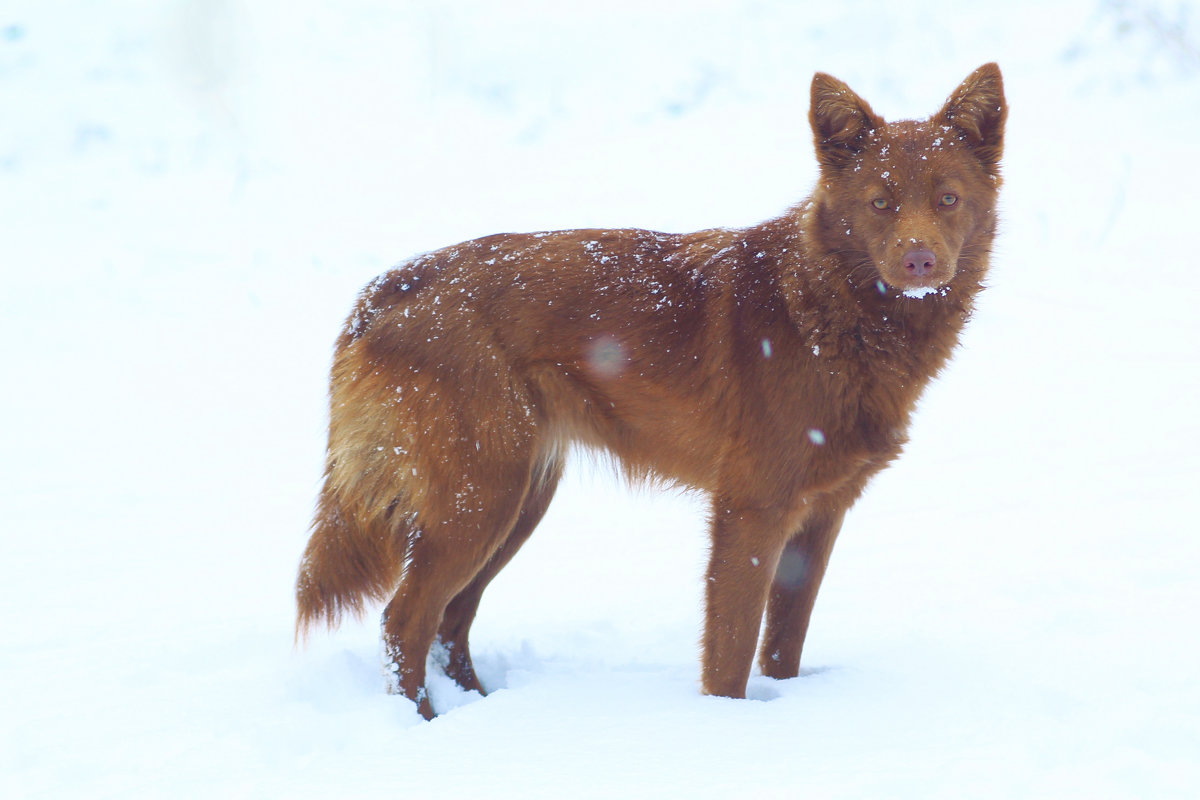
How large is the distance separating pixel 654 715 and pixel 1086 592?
6.90ft

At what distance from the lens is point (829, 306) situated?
3477 mm

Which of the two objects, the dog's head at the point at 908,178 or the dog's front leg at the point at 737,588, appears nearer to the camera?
the dog's head at the point at 908,178

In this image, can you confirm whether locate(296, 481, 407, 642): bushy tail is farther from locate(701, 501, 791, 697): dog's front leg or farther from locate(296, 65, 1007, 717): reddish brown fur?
locate(701, 501, 791, 697): dog's front leg

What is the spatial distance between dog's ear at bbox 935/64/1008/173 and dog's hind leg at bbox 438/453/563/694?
6.05 ft

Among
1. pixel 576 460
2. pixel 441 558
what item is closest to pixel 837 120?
pixel 576 460

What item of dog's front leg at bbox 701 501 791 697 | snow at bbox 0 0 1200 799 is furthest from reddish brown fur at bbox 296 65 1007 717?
snow at bbox 0 0 1200 799

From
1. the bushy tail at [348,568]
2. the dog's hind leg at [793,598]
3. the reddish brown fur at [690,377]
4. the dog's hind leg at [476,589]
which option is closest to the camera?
the reddish brown fur at [690,377]

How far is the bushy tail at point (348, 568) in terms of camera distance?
11.8 feet

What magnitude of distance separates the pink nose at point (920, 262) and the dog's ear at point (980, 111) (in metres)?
0.62

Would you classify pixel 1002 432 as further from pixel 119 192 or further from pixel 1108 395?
pixel 119 192

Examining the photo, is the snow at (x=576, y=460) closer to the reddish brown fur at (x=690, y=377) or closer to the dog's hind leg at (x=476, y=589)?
the dog's hind leg at (x=476, y=589)

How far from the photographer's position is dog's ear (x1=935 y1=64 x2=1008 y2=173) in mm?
3482

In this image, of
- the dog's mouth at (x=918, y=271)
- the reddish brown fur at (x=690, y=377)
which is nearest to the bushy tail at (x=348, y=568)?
the reddish brown fur at (x=690, y=377)

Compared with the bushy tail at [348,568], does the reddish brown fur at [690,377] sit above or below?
above
